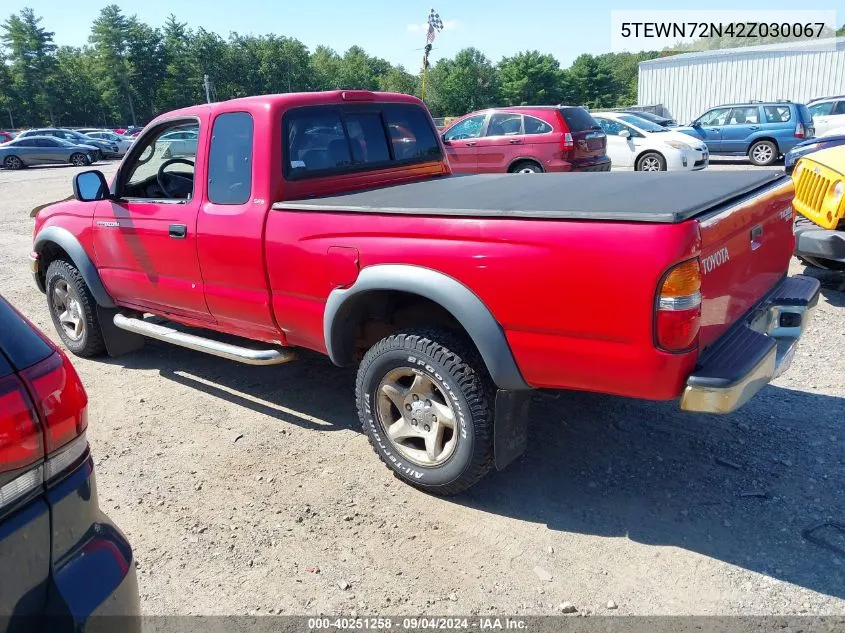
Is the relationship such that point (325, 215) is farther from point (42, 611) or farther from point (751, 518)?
point (751, 518)

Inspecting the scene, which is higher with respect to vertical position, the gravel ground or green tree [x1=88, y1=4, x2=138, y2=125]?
green tree [x1=88, y1=4, x2=138, y2=125]

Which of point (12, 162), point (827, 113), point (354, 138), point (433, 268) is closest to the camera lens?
point (433, 268)

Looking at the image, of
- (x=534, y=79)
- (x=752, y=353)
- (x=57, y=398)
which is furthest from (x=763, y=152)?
(x=534, y=79)

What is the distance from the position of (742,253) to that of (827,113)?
18.9 m

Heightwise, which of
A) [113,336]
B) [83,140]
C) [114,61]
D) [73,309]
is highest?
[114,61]

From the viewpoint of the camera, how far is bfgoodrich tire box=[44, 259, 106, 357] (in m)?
5.30

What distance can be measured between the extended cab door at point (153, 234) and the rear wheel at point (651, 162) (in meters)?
12.1

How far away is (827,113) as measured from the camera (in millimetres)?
18453

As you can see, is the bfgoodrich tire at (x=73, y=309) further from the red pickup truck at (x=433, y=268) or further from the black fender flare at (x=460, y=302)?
the black fender flare at (x=460, y=302)

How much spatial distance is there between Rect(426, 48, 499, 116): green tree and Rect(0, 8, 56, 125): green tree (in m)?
42.4

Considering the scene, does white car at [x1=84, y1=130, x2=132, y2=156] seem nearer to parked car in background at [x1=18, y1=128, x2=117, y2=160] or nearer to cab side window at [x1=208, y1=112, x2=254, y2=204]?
parked car in background at [x1=18, y1=128, x2=117, y2=160]

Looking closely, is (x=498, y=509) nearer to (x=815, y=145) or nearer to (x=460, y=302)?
(x=460, y=302)

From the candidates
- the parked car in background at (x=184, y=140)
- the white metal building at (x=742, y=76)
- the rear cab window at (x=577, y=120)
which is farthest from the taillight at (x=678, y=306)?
the white metal building at (x=742, y=76)

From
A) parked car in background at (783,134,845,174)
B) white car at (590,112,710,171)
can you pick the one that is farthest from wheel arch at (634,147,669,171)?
parked car in background at (783,134,845,174)
